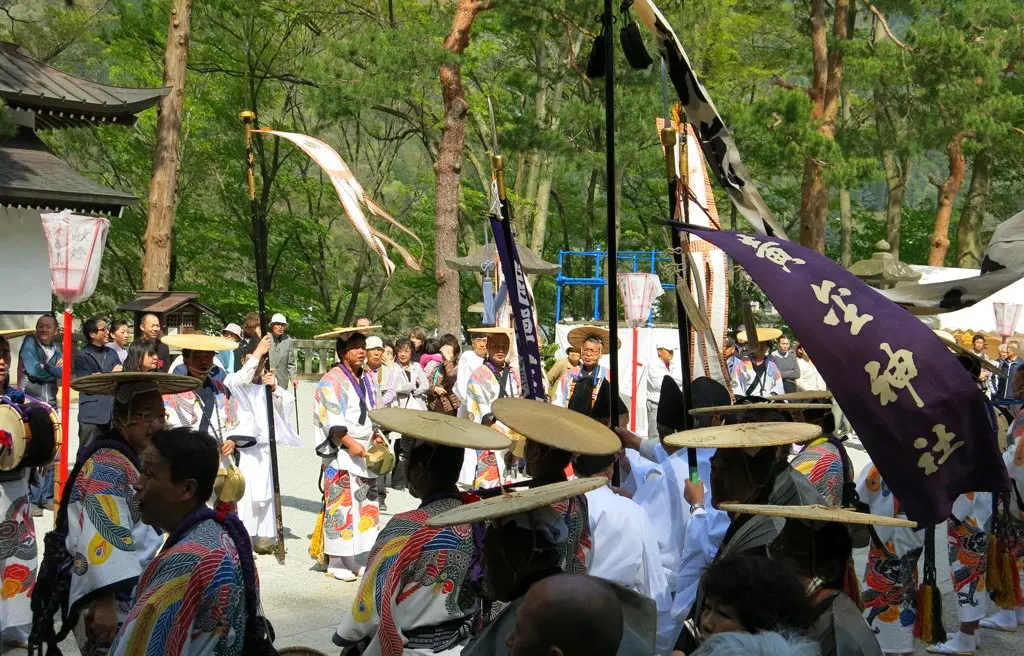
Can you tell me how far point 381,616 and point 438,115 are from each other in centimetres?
2406

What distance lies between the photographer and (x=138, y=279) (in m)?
29.0

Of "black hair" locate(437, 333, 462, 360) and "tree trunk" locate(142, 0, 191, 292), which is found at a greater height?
"tree trunk" locate(142, 0, 191, 292)

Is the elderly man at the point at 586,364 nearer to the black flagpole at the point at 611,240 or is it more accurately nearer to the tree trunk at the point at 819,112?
the black flagpole at the point at 611,240

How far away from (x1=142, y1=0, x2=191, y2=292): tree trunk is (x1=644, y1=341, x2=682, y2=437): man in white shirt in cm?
860

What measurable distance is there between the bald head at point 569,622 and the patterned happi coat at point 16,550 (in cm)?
434

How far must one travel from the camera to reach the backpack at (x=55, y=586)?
13.2ft

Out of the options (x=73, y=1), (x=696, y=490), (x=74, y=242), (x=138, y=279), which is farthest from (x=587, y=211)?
(x=696, y=490)

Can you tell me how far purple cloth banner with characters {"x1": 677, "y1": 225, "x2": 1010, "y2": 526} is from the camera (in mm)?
3225

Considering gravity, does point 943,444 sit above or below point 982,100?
below

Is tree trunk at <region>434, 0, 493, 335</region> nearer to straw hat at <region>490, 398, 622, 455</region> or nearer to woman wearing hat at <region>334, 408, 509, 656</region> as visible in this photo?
straw hat at <region>490, 398, 622, 455</region>

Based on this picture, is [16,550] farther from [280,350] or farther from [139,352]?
[280,350]

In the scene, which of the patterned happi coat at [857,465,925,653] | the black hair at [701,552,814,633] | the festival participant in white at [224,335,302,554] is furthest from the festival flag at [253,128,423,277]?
the black hair at [701,552,814,633]

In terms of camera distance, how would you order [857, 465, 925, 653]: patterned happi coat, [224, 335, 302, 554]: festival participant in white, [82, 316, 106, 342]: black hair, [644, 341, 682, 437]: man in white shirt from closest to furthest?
[857, 465, 925, 653]: patterned happi coat, [224, 335, 302, 554]: festival participant in white, [82, 316, 106, 342]: black hair, [644, 341, 682, 437]: man in white shirt

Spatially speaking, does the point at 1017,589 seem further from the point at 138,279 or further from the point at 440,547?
the point at 138,279
